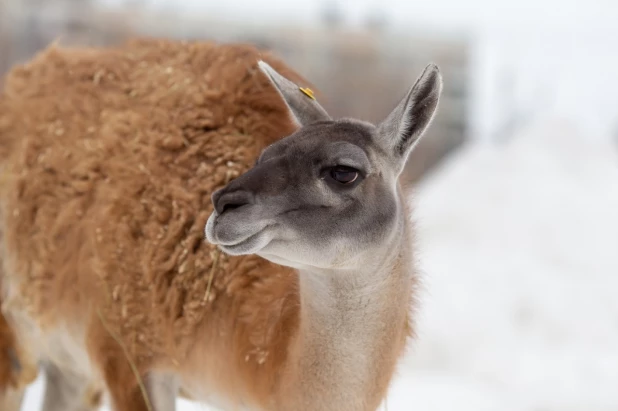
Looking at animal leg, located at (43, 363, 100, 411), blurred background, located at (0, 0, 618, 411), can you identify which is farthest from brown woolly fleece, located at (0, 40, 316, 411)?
blurred background, located at (0, 0, 618, 411)

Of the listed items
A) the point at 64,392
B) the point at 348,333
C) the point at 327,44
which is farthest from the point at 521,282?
the point at 348,333

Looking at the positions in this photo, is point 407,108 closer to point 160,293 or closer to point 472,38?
point 160,293

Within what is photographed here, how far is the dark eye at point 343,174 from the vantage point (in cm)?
173

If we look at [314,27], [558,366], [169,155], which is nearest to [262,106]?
[169,155]

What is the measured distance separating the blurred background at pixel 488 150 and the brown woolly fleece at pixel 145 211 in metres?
1.34

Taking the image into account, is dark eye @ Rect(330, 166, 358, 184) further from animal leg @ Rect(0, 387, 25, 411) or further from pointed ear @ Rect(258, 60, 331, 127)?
animal leg @ Rect(0, 387, 25, 411)

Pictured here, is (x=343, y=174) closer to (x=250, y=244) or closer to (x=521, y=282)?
(x=250, y=244)

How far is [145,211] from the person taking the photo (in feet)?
7.93

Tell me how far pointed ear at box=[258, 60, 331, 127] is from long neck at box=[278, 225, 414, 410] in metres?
0.37

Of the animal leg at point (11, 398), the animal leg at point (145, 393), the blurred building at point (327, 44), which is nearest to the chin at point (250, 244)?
the animal leg at point (145, 393)

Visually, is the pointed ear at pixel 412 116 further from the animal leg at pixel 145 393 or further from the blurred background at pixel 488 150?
the blurred background at pixel 488 150

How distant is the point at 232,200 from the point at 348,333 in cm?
48

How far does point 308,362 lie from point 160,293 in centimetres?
60

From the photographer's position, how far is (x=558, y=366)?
4.64 meters
